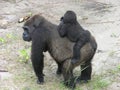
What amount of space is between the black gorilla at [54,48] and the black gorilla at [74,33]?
88 mm

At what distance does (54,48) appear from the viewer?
6.71 meters

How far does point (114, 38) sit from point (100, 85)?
1.97 m

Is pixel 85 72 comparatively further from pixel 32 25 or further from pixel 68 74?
pixel 32 25

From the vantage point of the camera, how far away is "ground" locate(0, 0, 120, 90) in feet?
22.6

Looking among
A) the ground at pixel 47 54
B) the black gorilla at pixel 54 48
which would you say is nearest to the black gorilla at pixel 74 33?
the black gorilla at pixel 54 48

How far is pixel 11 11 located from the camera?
10289mm

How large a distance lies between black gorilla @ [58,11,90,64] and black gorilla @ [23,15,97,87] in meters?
0.09

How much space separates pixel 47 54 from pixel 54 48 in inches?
51.1

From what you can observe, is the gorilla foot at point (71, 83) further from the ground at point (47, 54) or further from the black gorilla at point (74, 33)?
the black gorilla at point (74, 33)

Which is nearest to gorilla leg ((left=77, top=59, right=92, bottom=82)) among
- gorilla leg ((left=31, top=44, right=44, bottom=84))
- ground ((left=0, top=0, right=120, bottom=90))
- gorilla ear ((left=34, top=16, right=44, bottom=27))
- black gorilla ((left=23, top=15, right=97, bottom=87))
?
black gorilla ((left=23, top=15, right=97, bottom=87))

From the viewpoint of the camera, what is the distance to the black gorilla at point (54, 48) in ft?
21.7

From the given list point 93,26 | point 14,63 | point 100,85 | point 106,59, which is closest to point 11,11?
point 93,26

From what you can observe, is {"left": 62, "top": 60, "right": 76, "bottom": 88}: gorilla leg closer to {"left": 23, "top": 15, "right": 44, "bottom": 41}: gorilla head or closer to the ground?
→ the ground

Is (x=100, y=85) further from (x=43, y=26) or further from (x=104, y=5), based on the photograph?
(x=104, y=5)
